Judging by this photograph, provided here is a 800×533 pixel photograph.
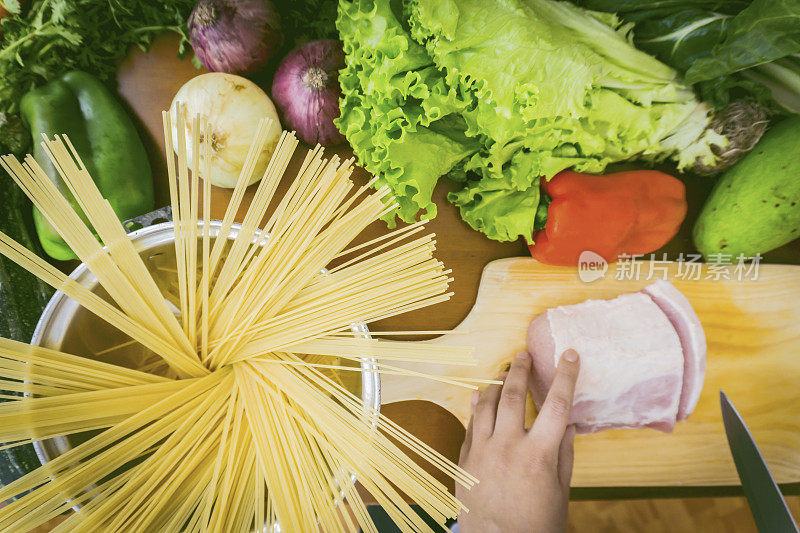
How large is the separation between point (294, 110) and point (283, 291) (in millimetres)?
303

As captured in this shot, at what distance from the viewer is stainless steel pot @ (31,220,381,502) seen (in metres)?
0.49

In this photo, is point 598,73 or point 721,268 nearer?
point 598,73

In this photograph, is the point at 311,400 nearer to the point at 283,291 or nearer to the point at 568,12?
the point at 283,291

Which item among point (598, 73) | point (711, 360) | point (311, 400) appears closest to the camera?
point (311, 400)

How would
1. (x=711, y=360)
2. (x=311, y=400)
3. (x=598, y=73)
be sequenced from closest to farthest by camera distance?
(x=311, y=400), (x=598, y=73), (x=711, y=360)

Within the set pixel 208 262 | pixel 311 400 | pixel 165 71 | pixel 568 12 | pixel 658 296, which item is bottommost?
pixel 311 400

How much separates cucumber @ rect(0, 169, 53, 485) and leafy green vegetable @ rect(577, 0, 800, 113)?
85 centimetres

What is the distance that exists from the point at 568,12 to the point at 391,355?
1.64ft

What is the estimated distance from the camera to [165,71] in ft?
2.43

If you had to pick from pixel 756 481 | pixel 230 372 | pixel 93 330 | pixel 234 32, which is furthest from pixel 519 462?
pixel 234 32

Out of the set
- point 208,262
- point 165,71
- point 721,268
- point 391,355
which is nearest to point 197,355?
point 208,262

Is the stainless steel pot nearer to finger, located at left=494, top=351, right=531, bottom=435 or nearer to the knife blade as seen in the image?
finger, located at left=494, top=351, right=531, bottom=435

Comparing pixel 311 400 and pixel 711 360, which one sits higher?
pixel 711 360

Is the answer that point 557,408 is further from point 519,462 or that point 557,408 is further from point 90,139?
point 90,139
